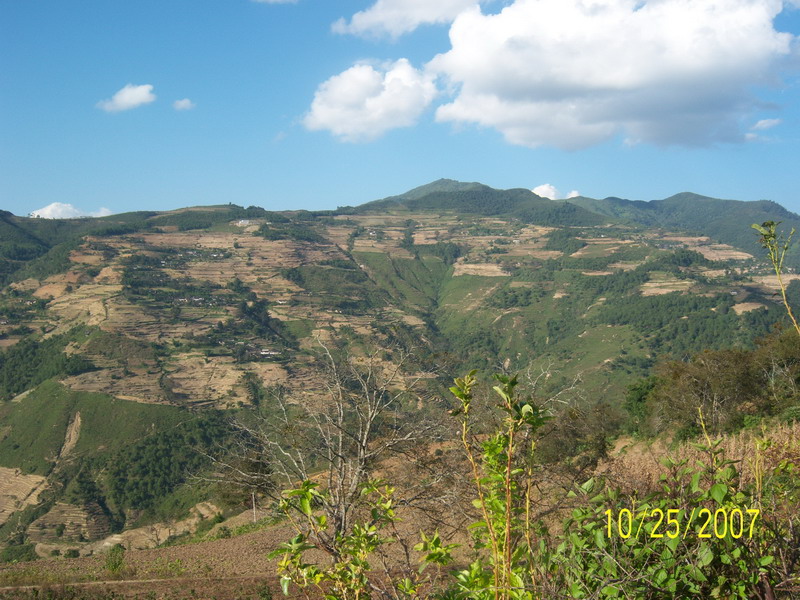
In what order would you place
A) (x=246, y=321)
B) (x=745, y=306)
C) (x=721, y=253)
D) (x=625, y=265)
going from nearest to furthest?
(x=745, y=306), (x=246, y=321), (x=625, y=265), (x=721, y=253)

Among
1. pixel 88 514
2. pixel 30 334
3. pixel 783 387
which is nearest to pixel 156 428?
pixel 88 514

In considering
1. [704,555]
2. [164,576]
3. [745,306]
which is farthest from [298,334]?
[704,555]

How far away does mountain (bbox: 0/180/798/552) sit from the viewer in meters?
58.8

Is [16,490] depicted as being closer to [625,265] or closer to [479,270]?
[479,270]

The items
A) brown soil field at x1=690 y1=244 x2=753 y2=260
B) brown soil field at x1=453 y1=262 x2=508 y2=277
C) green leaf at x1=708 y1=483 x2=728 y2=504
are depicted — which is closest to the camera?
green leaf at x1=708 y1=483 x2=728 y2=504

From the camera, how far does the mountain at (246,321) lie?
58.8 meters

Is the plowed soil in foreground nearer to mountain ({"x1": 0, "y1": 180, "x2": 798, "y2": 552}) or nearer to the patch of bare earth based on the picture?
mountain ({"x1": 0, "y1": 180, "x2": 798, "y2": 552})

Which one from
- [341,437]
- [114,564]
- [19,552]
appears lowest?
[19,552]

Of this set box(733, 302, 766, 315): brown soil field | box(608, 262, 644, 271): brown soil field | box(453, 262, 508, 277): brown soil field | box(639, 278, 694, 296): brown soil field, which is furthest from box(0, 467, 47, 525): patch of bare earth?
box(608, 262, 644, 271): brown soil field

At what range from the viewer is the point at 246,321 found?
10606 cm

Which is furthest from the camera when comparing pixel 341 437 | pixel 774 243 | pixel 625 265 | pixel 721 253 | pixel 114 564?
pixel 721 253

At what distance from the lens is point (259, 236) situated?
16312cm

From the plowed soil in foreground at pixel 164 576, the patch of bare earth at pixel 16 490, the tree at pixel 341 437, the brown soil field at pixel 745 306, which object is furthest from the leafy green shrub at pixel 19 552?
the brown soil field at pixel 745 306

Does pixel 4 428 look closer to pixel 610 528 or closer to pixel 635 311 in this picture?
pixel 610 528
